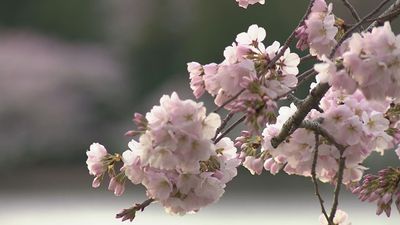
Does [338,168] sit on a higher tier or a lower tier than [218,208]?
lower

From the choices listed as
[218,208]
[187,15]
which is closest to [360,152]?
[218,208]

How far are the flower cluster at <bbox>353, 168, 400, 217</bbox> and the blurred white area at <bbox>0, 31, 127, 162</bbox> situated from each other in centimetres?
1345

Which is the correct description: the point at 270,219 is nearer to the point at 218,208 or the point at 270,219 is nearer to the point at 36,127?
the point at 218,208

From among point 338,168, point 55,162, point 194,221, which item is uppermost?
point 55,162

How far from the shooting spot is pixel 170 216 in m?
8.19

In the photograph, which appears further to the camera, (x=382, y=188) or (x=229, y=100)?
(x=382, y=188)

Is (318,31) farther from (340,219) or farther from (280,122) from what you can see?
(340,219)

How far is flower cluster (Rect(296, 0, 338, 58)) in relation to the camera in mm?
1459

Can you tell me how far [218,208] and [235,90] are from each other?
774cm

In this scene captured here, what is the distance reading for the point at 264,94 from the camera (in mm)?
1329

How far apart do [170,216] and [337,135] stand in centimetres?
683

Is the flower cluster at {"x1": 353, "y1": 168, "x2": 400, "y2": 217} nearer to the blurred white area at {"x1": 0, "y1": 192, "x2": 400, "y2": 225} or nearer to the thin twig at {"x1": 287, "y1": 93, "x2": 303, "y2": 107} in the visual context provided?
the thin twig at {"x1": 287, "y1": 93, "x2": 303, "y2": 107}

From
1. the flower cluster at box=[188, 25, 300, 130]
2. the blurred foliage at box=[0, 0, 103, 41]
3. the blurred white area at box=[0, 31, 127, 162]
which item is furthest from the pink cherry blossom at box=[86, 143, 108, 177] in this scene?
the blurred foliage at box=[0, 0, 103, 41]

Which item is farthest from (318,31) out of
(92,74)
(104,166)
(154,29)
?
(154,29)
